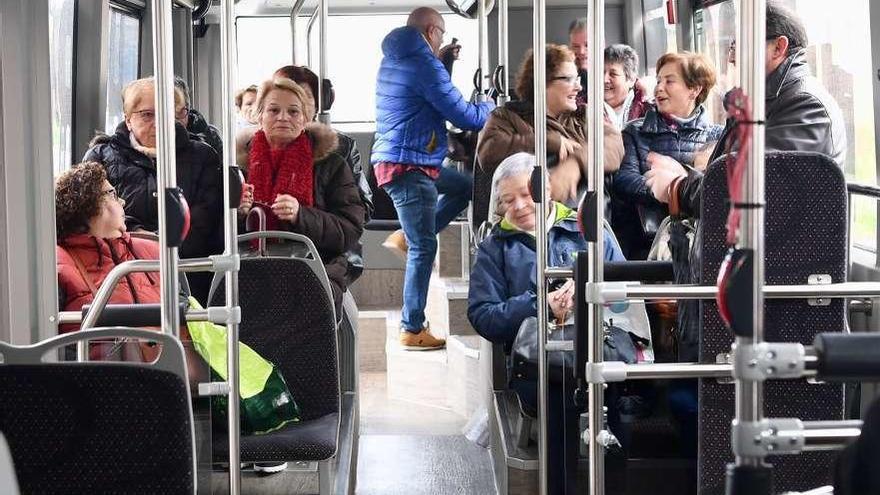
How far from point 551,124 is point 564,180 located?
293 mm

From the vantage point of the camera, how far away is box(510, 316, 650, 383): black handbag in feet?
12.9

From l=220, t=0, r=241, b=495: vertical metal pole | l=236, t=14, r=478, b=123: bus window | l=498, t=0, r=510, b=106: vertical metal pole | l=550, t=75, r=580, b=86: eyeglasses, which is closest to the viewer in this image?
l=220, t=0, r=241, b=495: vertical metal pole

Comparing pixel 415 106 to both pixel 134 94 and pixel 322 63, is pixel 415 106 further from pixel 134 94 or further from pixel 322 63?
pixel 134 94

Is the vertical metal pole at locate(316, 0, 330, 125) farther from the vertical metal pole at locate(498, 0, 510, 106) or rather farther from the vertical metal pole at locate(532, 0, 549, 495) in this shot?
the vertical metal pole at locate(532, 0, 549, 495)

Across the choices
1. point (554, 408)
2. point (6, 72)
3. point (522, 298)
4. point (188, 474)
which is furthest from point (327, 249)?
point (188, 474)

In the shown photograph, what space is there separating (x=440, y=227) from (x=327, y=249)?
2.27 meters

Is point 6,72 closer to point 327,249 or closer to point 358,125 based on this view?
point 327,249

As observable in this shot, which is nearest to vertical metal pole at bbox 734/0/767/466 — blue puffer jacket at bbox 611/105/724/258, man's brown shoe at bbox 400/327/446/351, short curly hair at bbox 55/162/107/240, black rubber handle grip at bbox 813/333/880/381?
black rubber handle grip at bbox 813/333/880/381

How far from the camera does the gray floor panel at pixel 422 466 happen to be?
5128 millimetres

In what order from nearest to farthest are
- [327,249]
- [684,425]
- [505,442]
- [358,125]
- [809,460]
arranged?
[809,460] < [684,425] < [505,442] < [327,249] < [358,125]

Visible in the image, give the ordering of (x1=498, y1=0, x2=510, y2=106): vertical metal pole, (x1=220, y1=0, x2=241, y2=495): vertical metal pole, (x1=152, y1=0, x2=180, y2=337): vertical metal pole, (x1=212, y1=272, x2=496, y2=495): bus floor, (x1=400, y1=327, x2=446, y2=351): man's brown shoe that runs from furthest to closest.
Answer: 1. (x1=400, y1=327, x2=446, y2=351): man's brown shoe
2. (x1=498, y1=0, x2=510, y2=106): vertical metal pole
3. (x1=212, y1=272, x2=496, y2=495): bus floor
4. (x1=220, y1=0, x2=241, y2=495): vertical metal pole
5. (x1=152, y1=0, x2=180, y2=337): vertical metal pole

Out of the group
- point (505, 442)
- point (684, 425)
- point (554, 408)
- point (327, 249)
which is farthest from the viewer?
point (327, 249)

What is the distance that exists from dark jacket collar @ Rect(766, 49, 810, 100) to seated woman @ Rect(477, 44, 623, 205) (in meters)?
1.32

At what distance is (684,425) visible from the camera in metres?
3.77
